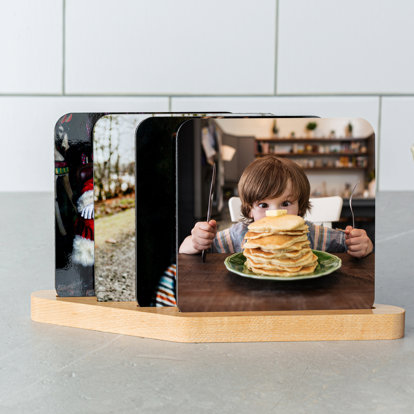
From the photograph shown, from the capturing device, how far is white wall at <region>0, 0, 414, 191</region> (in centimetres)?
167

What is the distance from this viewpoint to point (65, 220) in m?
0.58

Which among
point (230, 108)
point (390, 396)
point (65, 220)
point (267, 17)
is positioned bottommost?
point (390, 396)

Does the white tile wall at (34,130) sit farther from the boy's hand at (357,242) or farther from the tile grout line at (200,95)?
the boy's hand at (357,242)

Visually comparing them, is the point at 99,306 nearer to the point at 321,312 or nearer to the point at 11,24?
the point at 321,312

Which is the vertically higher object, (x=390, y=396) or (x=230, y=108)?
A: (x=230, y=108)

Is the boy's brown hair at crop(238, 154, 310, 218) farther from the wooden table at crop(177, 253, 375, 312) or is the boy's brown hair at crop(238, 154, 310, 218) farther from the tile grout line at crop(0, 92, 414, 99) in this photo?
the tile grout line at crop(0, 92, 414, 99)

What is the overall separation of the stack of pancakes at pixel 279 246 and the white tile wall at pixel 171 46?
4.09 ft

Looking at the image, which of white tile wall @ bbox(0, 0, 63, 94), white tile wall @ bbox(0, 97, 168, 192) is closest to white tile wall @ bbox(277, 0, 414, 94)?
white tile wall @ bbox(0, 97, 168, 192)

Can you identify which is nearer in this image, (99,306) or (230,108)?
(99,306)

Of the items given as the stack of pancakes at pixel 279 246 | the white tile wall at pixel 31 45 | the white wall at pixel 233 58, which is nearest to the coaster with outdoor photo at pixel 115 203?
the stack of pancakes at pixel 279 246

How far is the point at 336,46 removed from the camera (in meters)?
1.67

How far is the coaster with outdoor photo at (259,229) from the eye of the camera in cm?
51

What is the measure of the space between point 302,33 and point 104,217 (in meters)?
1.32

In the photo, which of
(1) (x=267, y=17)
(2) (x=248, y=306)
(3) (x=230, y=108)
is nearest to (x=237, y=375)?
(2) (x=248, y=306)
